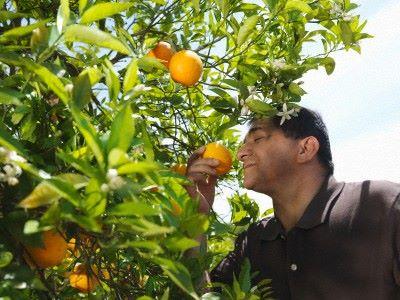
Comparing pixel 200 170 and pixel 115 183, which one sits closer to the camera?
pixel 115 183

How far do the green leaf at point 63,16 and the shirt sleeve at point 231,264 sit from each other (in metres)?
1.85

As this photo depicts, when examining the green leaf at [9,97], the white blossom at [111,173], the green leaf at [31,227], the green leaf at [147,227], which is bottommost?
the green leaf at [147,227]

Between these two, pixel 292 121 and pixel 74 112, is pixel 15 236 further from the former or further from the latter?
pixel 292 121

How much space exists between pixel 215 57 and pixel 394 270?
118 cm

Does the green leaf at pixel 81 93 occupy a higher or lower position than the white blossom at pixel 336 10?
lower

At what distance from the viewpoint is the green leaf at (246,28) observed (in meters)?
1.83

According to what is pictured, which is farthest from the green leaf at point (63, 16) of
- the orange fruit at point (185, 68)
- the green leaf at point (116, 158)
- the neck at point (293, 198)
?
the neck at point (293, 198)

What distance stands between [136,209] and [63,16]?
1.37ft

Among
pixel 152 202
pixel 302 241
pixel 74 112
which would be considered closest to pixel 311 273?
pixel 302 241

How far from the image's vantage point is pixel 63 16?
101cm

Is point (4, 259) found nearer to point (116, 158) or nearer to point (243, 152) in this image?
point (116, 158)

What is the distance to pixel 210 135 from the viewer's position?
8.36ft

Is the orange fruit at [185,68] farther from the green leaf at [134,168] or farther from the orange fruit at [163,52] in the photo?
the green leaf at [134,168]

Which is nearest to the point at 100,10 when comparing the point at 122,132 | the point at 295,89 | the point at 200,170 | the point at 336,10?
the point at 122,132
